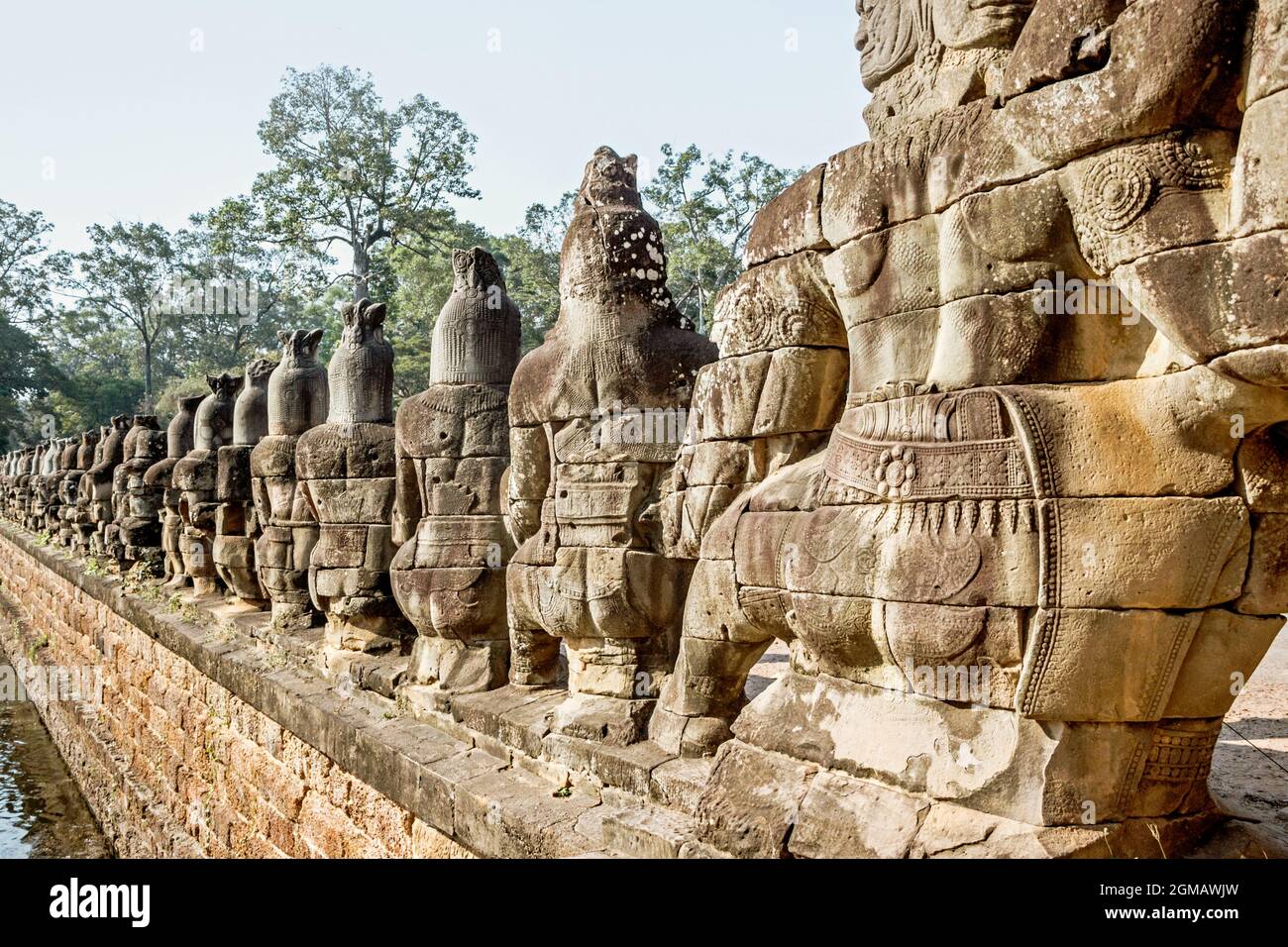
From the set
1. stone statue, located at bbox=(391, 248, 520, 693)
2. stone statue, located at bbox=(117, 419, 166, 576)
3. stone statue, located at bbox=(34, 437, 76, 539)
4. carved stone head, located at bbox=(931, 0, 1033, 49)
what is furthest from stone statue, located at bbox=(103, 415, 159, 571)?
carved stone head, located at bbox=(931, 0, 1033, 49)

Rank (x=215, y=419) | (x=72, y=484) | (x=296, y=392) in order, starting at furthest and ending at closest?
1. (x=72, y=484)
2. (x=215, y=419)
3. (x=296, y=392)

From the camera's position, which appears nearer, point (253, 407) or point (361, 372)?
point (361, 372)

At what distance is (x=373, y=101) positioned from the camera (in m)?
25.2

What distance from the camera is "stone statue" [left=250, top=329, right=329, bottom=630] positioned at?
759 centimetres

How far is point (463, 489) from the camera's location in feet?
18.2

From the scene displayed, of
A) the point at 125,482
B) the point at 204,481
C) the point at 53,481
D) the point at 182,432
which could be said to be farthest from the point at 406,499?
the point at 53,481

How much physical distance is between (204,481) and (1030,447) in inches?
365

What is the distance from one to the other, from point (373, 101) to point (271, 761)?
21.8 m

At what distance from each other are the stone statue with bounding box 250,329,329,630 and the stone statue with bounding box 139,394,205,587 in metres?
3.63

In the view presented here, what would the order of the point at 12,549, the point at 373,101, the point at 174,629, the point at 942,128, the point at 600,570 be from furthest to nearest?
the point at 373,101 < the point at 12,549 < the point at 174,629 < the point at 600,570 < the point at 942,128

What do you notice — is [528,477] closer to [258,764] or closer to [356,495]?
[356,495]

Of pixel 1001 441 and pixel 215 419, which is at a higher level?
pixel 215 419
